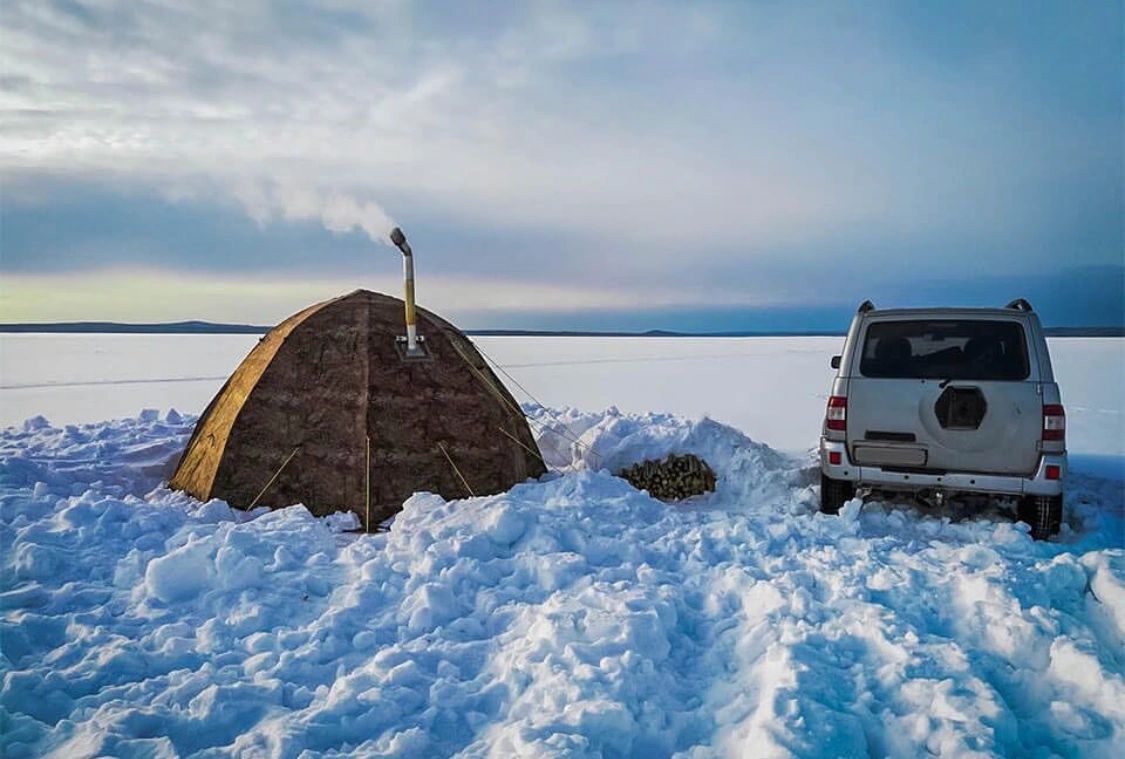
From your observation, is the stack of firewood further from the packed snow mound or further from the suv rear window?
the suv rear window

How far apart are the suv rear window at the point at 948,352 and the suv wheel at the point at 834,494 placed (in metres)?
1.25

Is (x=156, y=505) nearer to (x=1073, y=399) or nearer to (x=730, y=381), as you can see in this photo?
(x=1073, y=399)

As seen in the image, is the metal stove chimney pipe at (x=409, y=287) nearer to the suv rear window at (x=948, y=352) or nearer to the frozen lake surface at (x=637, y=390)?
the suv rear window at (x=948, y=352)

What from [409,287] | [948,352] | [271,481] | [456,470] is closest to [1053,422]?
[948,352]

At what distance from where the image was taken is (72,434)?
10195mm

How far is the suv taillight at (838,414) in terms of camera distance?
283 inches

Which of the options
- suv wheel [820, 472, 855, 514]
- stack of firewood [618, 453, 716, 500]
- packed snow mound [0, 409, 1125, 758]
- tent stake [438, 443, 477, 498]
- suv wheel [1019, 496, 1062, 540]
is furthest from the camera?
stack of firewood [618, 453, 716, 500]

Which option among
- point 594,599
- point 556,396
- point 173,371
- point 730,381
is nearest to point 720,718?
point 594,599

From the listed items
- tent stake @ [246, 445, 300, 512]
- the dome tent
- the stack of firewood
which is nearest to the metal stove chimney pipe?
the dome tent

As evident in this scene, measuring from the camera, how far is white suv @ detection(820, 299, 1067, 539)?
6.68 meters

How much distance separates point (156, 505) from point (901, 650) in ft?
21.5

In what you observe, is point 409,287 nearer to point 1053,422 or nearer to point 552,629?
point 552,629

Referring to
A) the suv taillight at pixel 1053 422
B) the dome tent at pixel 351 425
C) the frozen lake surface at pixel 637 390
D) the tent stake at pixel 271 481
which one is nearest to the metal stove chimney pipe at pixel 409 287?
the dome tent at pixel 351 425

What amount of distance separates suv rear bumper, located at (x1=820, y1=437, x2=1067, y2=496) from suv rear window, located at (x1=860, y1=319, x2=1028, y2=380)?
881mm
